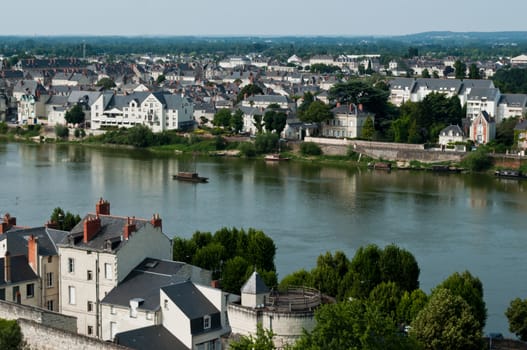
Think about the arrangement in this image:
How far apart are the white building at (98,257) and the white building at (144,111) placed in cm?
2473

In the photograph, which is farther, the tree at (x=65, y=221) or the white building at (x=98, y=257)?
the tree at (x=65, y=221)

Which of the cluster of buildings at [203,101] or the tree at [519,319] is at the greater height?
the cluster of buildings at [203,101]

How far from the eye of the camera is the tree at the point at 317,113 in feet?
114

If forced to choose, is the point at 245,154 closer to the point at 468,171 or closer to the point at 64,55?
the point at 468,171

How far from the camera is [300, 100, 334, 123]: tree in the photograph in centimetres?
3475

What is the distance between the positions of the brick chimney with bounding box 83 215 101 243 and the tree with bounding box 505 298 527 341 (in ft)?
16.2

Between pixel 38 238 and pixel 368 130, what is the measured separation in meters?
22.4

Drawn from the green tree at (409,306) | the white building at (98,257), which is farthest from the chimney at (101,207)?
the green tree at (409,306)

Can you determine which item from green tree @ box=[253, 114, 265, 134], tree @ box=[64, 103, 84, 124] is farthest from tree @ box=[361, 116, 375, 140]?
tree @ box=[64, 103, 84, 124]

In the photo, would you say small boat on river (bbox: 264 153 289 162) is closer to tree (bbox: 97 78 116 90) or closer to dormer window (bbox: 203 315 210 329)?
tree (bbox: 97 78 116 90)

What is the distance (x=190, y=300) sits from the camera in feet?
34.1

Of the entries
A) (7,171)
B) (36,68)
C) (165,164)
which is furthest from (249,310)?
(36,68)

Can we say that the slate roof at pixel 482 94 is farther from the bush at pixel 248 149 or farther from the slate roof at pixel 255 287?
the slate roof at pixel 255 287

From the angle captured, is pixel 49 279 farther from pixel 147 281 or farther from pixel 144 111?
pixel 144 111
